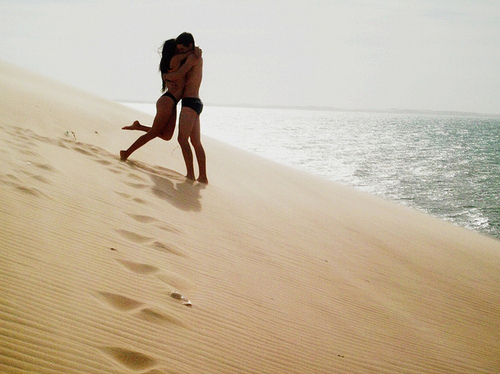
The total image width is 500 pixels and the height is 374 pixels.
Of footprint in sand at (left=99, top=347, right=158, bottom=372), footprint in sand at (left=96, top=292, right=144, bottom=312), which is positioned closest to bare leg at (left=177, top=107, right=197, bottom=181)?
footprint in sand at (left=96, top=292, right=144, bottom=312)

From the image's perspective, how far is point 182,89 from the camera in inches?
259

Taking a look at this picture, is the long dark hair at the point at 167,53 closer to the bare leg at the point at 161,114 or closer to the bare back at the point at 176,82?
the bare back at the point at 176,82

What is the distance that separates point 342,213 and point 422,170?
60.5 ft

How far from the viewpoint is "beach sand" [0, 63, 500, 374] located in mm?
2443

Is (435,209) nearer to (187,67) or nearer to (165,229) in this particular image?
(187,67)

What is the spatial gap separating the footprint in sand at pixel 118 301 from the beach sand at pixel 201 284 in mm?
11

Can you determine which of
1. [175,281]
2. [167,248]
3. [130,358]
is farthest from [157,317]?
[167,248]

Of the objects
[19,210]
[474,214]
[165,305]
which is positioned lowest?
[474,214]

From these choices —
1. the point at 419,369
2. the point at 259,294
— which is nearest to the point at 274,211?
the point at 259,294

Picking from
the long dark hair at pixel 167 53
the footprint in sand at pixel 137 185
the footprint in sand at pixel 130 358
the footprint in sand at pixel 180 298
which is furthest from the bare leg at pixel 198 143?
the footprint in sand at pixel 130 358

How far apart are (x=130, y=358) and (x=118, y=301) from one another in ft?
1.80

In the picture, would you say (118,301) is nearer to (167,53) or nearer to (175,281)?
(175,281)

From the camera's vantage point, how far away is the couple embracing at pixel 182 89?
6.34 m

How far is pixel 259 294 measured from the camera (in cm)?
356
